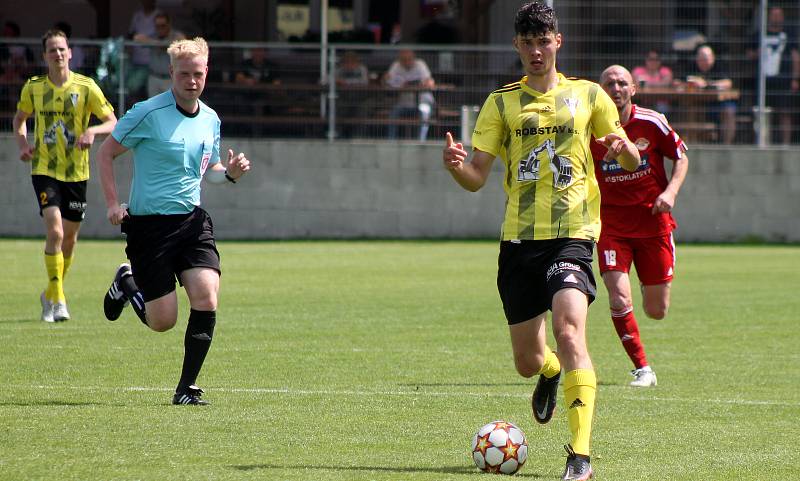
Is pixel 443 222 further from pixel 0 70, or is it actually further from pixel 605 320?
pixel 605 320

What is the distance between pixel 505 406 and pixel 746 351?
3.36 metres

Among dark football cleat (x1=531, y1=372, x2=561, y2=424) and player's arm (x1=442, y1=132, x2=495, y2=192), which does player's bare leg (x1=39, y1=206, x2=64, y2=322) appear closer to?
dark football cleat (x1=531, y1=372, x2=561, y2=424)

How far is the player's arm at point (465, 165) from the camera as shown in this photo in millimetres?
6102

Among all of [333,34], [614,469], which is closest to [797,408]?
[614,469]

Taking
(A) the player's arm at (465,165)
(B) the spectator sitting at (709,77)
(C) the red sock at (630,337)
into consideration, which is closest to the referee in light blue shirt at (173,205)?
(A) the player's arm at (465,165)

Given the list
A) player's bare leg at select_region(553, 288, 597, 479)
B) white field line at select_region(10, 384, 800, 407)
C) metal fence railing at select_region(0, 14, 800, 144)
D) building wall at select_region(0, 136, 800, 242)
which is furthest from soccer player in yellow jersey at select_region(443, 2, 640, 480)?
building wall at select_region(0, 136, 800, 242)

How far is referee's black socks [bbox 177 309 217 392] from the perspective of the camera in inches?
299

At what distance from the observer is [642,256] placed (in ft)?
30.7

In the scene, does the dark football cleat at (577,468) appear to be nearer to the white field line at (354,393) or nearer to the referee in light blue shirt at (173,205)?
the white field line at (354,393)

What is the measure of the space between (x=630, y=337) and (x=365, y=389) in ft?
6.59

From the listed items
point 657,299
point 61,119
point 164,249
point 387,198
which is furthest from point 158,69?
point 164,249

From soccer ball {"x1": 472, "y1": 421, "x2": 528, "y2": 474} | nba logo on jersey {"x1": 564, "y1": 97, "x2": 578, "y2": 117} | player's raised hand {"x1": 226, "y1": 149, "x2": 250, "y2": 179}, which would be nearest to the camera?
soccer ball {"x1": 472, "y1": 421, "x2": 528, "y2": 474}

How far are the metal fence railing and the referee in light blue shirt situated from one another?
13116 millimetres

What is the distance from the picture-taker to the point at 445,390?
8312 mm
